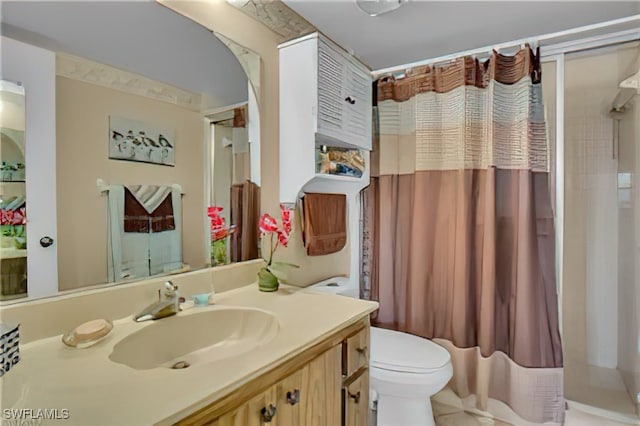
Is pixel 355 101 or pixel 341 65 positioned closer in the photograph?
pixel 341 65

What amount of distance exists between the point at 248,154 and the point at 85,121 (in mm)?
666

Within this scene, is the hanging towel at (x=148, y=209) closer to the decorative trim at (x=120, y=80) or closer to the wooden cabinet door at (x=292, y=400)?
the decorative trim at (x=120, y=80)

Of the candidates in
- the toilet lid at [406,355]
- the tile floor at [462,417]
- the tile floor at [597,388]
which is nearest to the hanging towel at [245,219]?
the toilet lid at [406,355]

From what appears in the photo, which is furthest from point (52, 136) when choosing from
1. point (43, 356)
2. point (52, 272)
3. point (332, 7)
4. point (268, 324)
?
point (332, 7)

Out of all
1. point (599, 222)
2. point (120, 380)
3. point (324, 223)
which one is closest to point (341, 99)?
point (324, 223)

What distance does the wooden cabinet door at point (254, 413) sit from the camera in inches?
29.5

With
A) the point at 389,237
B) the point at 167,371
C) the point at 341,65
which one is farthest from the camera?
the point at 389,237

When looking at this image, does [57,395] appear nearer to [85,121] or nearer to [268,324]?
[268,324]

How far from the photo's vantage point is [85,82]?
1005 mm

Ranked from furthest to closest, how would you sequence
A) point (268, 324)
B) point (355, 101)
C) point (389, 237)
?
point (389, 237) → point (355, 101) → point (268, 324)

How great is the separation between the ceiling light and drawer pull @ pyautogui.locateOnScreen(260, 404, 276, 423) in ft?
5.16

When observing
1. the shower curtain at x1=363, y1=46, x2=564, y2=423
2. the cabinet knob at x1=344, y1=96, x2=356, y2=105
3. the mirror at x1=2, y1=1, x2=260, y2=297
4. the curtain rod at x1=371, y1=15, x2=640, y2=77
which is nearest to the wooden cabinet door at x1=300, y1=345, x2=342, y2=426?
the mirror at x1=2, y1=1, x2=260, y2=297

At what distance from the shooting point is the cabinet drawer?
1183mm

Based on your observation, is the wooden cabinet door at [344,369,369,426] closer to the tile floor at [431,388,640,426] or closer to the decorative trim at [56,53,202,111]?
the tile floor at [431,388,640,426]
